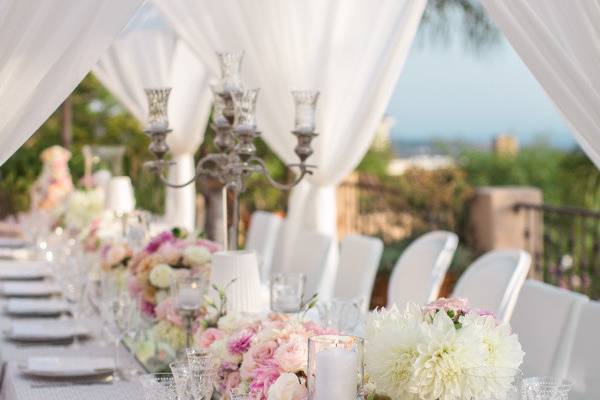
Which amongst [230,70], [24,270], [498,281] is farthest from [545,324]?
[24,270]

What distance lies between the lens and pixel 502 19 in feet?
9.03

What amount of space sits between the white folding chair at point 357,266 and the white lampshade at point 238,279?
1241 mm

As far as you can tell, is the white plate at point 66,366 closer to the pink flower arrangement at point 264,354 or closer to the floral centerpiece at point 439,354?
the pink flower arrangement at point 264,354

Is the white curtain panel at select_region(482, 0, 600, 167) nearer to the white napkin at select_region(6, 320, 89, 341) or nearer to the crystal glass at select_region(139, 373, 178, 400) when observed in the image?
the crystal glass at select_region(139, 373, 178, 400)

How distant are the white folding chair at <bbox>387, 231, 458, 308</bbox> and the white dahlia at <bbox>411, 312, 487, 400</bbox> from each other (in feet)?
6.24

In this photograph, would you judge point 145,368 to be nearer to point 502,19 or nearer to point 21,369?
point 21,369

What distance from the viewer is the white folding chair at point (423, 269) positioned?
3826 millimetres

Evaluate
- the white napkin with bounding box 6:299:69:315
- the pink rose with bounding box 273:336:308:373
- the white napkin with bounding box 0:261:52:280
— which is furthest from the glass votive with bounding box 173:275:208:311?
the white napkin with bounding box 0:261:52:280

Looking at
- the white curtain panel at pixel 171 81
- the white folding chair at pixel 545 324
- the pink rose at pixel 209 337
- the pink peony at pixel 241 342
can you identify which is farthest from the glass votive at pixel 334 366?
the white curtain panel at pixel 171 81

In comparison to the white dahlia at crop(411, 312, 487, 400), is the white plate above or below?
below

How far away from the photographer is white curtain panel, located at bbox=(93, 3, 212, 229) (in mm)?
6672

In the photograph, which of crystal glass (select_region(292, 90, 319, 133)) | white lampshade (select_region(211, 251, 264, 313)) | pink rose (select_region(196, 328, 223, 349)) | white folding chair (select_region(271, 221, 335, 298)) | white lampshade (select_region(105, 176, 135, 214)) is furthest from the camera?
white lampshade (select_region(105, 176, 135, 214))

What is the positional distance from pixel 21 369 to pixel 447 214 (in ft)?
14.2

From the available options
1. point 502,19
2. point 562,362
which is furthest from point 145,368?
point 502,19
